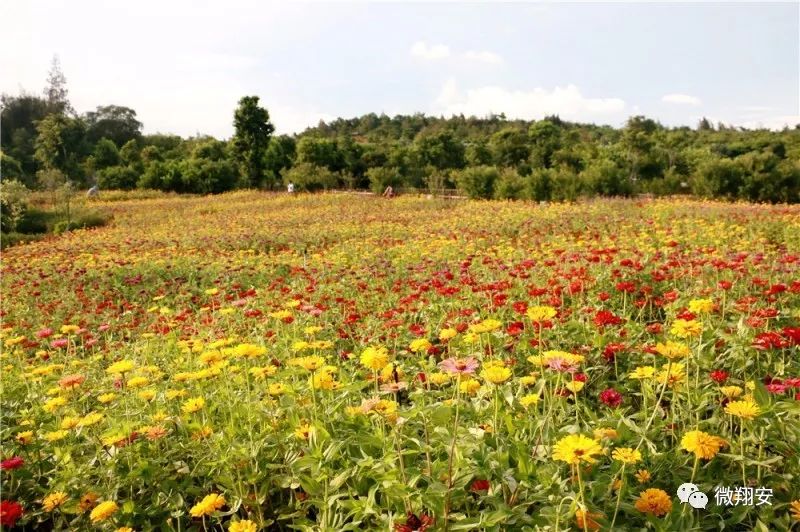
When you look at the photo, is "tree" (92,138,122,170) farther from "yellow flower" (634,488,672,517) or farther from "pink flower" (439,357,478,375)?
"yellow flower" (634,488,672,517)

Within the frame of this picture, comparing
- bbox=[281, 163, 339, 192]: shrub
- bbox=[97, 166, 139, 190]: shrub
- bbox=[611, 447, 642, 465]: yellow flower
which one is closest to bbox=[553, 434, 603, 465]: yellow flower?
bbox=[611, 447, 642, 465]: yellow flower

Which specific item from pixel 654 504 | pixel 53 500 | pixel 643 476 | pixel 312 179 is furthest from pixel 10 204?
pixel 654 504

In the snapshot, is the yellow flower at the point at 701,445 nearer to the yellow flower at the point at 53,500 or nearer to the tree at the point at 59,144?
the yellow flower at the point at 53,500

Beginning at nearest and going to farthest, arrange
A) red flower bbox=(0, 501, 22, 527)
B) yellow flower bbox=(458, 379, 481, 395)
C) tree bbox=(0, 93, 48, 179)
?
red flower bbox=(0, 501, 22, 527)
yellow flower bbox=(458, 379, 481, 395)
tree bbox=(0, 93, 48, 179)

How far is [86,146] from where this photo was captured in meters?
44.6

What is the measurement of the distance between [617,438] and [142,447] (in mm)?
1824

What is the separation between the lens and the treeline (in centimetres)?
2089

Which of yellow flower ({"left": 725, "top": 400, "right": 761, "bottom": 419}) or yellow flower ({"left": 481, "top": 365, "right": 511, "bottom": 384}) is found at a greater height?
yellow flower ({"left": 481, "top": 365, "right": 511, "bottom": 384})

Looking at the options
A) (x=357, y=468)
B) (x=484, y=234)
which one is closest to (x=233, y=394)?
(x=357, y=468)

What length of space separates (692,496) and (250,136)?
38.6 meters

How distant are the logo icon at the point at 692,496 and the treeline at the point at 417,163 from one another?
1867 cm

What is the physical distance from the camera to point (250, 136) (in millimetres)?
37375

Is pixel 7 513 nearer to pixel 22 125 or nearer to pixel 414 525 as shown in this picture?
pixel 414 525

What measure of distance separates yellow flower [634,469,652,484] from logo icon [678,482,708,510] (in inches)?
3.7
